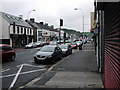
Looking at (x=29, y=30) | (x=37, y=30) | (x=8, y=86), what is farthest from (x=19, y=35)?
(x=8, y=86)

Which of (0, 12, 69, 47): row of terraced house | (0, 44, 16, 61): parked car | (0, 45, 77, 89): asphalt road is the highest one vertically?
(0, 12, 69, 47): row of terraced house

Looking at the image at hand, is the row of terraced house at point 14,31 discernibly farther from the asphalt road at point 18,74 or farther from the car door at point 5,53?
the asphalt road at point 18,74

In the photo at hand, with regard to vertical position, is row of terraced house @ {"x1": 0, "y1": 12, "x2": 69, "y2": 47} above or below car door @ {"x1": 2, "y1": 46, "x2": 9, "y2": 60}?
above

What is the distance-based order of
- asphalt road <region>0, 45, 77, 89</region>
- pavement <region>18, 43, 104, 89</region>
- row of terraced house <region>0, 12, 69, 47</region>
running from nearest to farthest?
pavement <region>18, 43, 104, 89</region> → asphalt road <region>0, 45, 77, 89</region> → row of terraced house <region>0, 12, 69, 47</region>

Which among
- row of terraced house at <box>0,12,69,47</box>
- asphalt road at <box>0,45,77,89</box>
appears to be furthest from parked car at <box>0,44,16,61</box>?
row of terraced house at <box>0,12,69,47</box>

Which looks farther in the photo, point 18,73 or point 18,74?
point 18,73

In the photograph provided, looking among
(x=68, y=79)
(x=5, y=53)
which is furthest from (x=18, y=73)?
(x=5, y=53)

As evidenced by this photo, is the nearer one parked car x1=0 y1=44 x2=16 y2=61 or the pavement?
the pavement

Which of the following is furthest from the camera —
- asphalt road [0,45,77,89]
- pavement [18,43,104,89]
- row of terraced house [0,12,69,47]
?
row of terraced house [0,12,69,47]

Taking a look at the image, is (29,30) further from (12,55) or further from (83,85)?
(83,85)

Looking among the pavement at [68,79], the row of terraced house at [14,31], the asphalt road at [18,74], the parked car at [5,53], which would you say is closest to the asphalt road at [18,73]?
the asphalt road at [18,74]

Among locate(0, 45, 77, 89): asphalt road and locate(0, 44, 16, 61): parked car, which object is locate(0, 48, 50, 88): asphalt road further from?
locate(0, 44, 16, 61): parked car

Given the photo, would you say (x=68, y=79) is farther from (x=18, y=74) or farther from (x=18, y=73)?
(x=18, y=73)

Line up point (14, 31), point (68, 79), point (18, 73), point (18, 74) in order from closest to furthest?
point (68, 79), point (18, 74), point (18, 73), point (14, 31)
